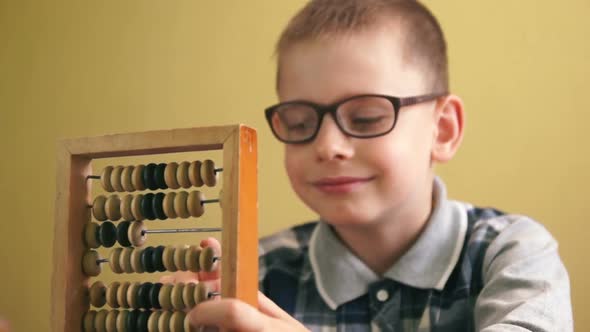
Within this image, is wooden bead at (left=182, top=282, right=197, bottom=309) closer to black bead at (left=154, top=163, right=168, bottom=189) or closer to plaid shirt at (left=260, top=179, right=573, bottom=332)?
black bead at (left=154, top=163, right=168, bottom=189)

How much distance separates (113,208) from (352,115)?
Answer: 14.6 inches

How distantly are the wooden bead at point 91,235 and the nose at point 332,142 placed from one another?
0.34m

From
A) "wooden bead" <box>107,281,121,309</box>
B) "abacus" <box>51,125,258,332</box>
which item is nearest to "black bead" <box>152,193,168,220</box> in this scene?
"abacus" <box>51,125,258,332</box>

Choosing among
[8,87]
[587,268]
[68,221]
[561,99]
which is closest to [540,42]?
[561,99]

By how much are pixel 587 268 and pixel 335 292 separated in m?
0.57

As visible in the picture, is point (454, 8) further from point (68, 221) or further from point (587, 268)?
point (68, 221)

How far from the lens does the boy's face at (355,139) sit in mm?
948

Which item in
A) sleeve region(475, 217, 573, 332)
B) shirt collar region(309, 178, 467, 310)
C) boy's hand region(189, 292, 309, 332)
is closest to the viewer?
boy's hand region(189, 292, 309, 332)

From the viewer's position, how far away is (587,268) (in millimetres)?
1311

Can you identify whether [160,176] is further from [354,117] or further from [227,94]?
[227,94]

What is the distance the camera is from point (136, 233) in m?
0.79

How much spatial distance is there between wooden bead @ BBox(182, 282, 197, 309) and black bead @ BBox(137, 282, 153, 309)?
2.2 inches

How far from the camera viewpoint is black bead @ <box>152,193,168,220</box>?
758 millimetres

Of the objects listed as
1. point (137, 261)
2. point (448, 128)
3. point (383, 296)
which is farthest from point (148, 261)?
point (448, 128)
